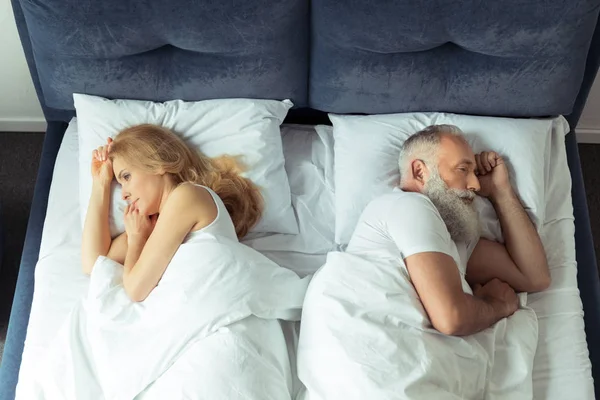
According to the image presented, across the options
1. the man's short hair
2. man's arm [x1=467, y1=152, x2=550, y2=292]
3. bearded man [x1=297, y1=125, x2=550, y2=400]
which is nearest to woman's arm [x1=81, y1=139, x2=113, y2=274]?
bearded man [x1=297, y1=125, x2=550, y2=400]

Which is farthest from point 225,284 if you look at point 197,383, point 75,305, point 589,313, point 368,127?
point 589,313

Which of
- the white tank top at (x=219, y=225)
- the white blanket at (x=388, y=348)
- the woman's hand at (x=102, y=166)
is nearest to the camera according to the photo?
the white blanket at (x=388, y=348)

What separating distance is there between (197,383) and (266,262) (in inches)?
15.1

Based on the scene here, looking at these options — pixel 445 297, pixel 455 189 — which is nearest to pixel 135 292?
pixel 445 297

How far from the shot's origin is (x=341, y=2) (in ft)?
5.86

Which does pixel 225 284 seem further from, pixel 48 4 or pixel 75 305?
pixel 48 4

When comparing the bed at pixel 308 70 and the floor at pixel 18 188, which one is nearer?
the bed at pixel 308 70

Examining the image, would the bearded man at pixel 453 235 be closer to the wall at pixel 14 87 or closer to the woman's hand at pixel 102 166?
the woman's hand at pixel 102 166

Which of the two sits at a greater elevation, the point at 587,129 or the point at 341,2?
the point at 341,2

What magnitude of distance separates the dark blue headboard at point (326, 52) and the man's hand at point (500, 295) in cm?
55

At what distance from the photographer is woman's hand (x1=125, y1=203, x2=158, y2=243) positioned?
5.96ft

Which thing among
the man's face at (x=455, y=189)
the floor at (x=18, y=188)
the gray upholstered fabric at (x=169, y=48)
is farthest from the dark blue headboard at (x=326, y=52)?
the floor at (x=18, y=188)

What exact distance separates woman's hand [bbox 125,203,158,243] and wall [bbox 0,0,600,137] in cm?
88

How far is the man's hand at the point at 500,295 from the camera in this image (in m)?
1.76
